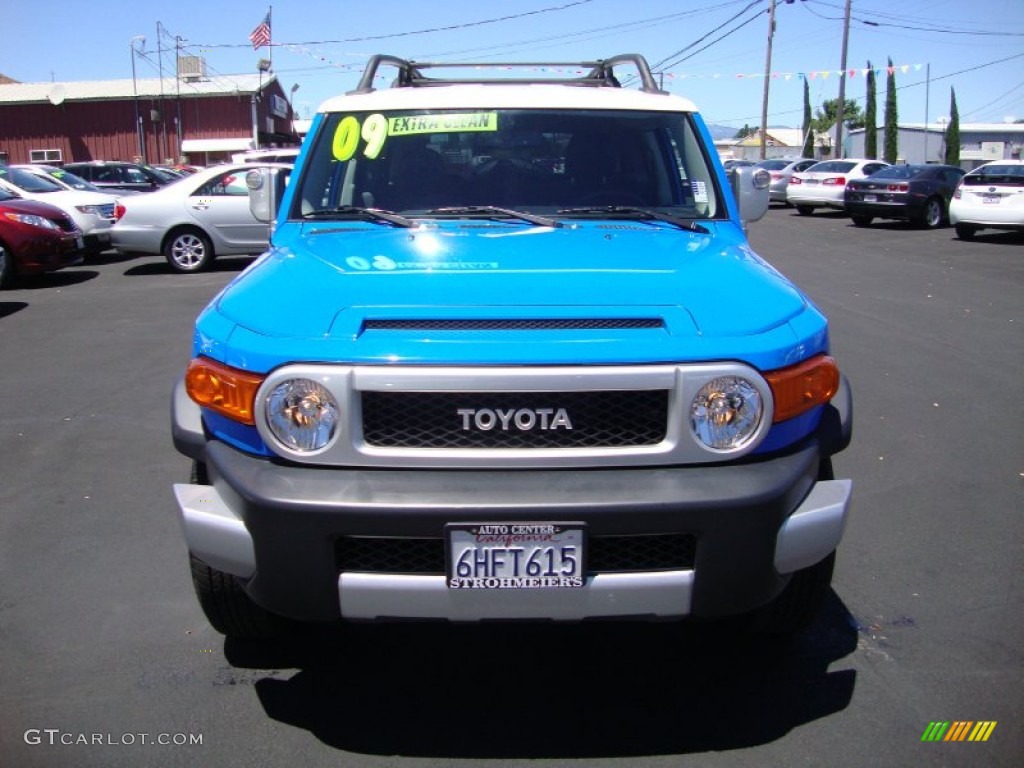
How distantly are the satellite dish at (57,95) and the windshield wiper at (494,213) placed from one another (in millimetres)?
48575

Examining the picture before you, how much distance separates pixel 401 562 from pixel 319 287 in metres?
0.86

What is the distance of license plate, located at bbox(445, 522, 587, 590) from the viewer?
97.7 inches

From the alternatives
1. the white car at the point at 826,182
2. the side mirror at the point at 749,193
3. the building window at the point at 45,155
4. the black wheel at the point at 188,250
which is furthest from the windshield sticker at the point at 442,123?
the building window at the point at 45,155

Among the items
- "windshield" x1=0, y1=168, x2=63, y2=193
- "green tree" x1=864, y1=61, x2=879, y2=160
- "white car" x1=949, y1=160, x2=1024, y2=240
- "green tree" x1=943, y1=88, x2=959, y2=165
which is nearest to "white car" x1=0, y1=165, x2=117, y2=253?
"windshield" x1=0, y1=168, x2=63, y2=193

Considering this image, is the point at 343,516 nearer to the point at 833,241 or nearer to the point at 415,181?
the point at 415,181

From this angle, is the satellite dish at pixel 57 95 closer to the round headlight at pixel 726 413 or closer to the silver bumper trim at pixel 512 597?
the silver bumper trim at pixel 512 597

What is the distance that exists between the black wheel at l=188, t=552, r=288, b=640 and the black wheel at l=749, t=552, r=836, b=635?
1606 mm

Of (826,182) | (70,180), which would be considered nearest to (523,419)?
(70,180)

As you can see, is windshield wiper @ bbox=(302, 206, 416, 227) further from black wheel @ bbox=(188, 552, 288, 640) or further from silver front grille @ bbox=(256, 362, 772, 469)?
black wheel @ bbox=(188, 552, 288, 640)

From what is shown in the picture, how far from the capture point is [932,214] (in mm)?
21469

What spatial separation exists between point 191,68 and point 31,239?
41.1 metres

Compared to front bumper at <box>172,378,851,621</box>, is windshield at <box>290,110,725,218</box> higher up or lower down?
higher up

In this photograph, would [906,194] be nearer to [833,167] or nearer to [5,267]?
[833,167]

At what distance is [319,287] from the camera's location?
2848 millimetres
